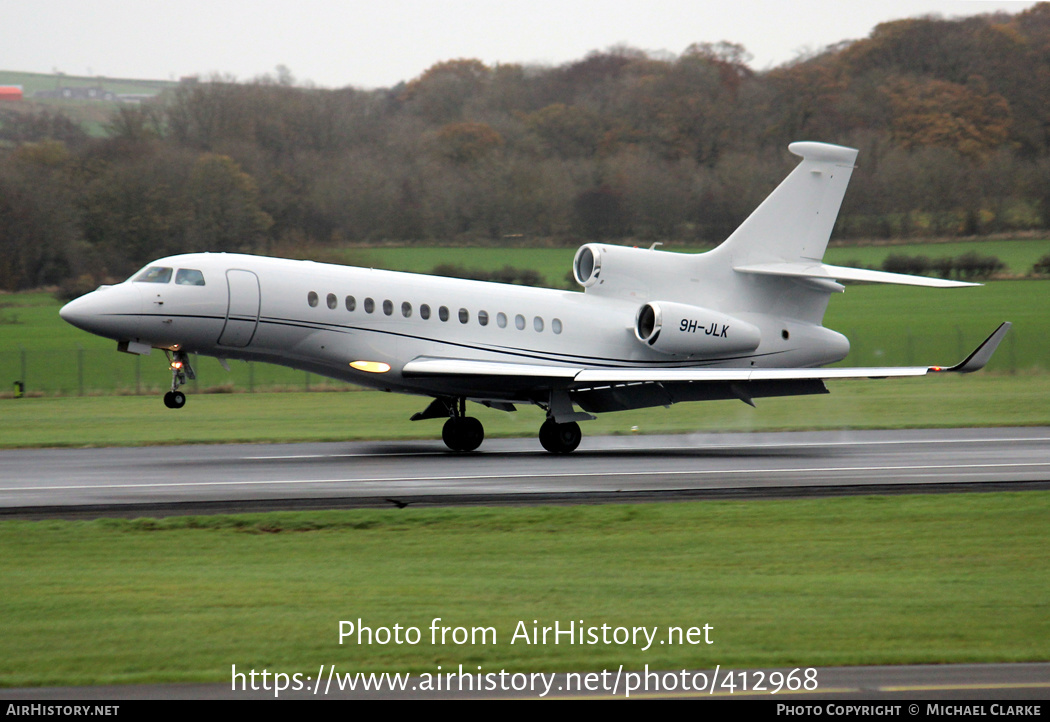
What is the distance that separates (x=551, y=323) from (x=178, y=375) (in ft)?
27.2

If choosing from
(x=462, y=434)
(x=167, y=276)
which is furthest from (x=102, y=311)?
(x=462, y=434)

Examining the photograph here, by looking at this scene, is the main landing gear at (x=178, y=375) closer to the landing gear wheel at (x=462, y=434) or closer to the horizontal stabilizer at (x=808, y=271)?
the landing gear wheel at (x=462, y=434)

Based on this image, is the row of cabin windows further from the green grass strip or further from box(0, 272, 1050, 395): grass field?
box(0, 272, 1050, 395): grass field

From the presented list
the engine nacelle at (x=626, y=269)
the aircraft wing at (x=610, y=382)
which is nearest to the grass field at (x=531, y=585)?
the aircraft wing at (x=610, y=382)

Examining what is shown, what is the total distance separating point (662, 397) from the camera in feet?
79.3

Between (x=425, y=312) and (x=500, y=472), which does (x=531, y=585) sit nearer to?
(x=500, y=472)

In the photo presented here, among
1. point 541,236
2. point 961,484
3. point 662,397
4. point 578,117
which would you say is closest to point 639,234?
point 541,236

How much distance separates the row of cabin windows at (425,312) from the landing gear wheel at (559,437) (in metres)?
2.49

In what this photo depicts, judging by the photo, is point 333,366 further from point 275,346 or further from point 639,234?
point 639,234

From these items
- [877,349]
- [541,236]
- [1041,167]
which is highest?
[1041,167]

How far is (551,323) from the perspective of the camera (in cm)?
2558

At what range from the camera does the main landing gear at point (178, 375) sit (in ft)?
70.0

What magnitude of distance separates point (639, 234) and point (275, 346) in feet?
102

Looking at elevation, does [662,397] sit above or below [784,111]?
below
